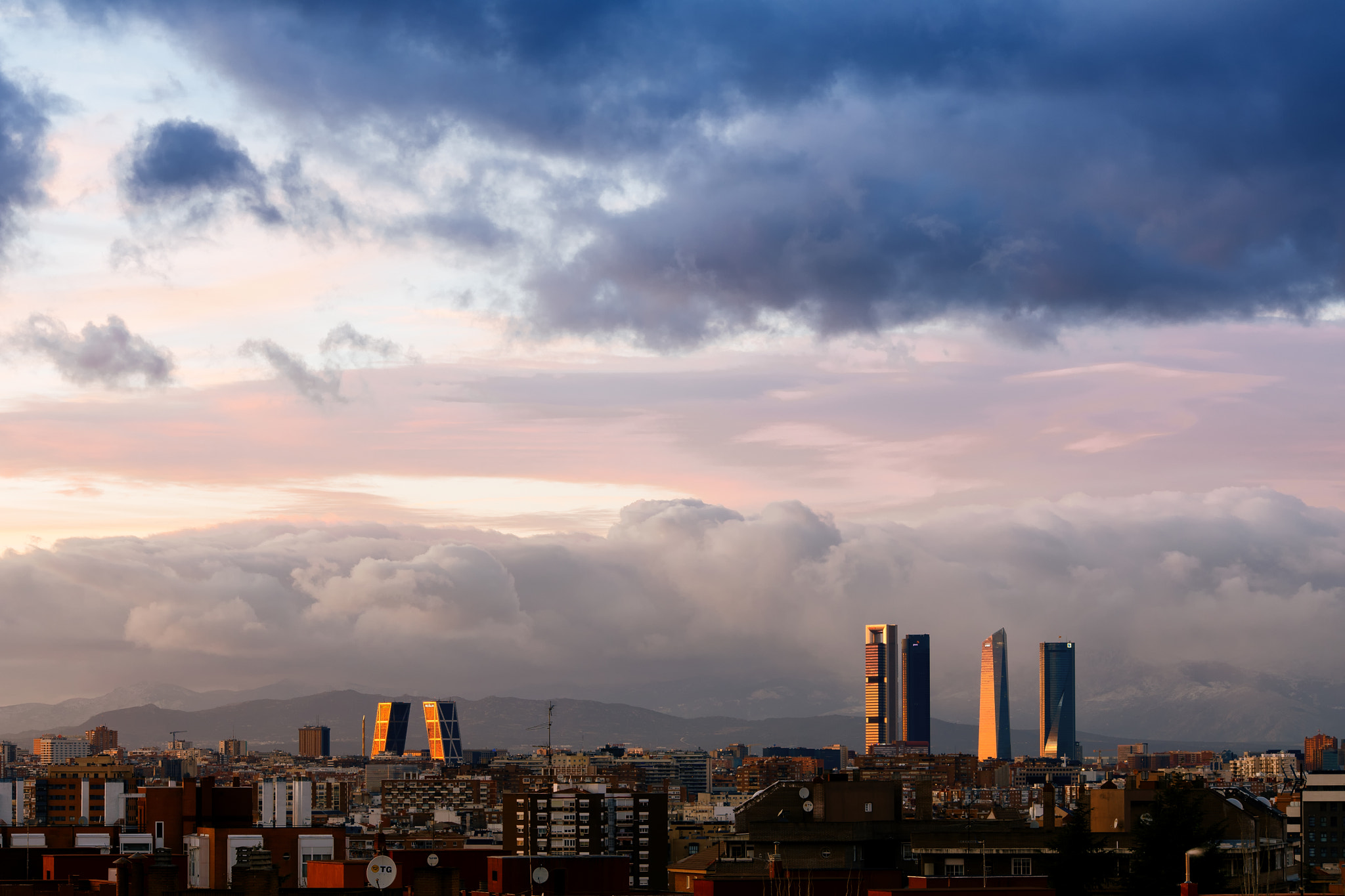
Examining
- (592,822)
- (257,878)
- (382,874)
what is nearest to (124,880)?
(257,878)

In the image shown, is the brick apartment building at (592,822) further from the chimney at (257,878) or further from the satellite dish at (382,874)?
the chimney at (257,878)

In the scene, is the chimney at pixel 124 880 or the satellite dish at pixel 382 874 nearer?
the chimney at pixel 124 880

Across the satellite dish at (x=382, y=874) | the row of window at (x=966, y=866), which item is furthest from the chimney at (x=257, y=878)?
the row of window at (x=966, y=866)

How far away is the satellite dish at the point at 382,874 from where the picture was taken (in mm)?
48219

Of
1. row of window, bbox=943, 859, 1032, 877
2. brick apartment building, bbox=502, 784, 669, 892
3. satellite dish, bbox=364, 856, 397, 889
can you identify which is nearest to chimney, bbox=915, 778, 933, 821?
row of window, bbox=943, 859, 1032, 877

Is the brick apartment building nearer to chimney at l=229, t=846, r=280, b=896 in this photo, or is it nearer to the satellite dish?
the satellite dish

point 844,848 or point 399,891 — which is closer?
point 399,891

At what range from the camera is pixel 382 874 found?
48.3m

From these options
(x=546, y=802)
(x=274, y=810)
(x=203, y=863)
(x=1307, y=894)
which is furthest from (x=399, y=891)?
(x=274, y=810)

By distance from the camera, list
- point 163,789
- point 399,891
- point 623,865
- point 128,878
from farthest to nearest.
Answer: point 163,789 → point 623,865 → point 399,891 → point 128,878

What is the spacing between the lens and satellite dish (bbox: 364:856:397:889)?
48.2 metres

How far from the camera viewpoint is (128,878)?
42.5 metres

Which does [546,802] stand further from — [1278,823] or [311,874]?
[311,874]

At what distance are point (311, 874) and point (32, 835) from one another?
1981cm
